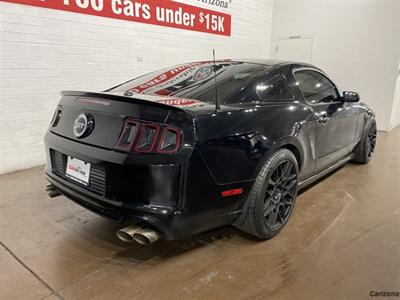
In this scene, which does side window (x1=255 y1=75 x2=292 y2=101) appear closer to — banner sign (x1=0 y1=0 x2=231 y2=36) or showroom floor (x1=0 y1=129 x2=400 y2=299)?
showroom floor (x1=0 y1=129 x2=400 y2=299)

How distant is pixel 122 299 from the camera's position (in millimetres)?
1642

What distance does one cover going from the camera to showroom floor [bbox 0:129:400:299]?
173cm

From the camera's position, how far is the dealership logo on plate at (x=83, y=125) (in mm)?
1817

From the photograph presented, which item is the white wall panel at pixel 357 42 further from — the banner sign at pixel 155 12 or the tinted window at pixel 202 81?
the tinted window at pixel 202 81

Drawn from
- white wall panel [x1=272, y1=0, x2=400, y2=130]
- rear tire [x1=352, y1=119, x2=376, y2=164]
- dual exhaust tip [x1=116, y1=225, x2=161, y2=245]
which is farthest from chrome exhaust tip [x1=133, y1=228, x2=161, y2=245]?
white wall panel [x1=272, y1=0, x2=400, y2=130]

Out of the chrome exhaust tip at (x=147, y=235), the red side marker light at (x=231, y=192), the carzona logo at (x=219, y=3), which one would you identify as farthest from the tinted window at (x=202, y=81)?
the carzona logo at (x=219, y=3)

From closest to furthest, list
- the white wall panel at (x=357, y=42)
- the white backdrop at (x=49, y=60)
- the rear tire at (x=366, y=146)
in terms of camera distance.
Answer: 1. the white backdrop at (x=49, y=60)
2. the rear tire at (x=366, y=146)
3. the white wall panel at (x=357, y=42)

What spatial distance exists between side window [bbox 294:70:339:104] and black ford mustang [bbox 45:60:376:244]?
0.09 ft

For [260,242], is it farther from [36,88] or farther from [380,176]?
[36,88]

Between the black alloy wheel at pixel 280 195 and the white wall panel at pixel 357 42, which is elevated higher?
the white wall panel at pixel 357 42

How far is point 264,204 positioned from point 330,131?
1197mm

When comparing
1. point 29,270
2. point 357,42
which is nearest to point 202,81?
point 29,270

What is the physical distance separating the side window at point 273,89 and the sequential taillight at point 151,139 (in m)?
0.82

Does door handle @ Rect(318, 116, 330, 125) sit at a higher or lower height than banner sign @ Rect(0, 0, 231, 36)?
lower
